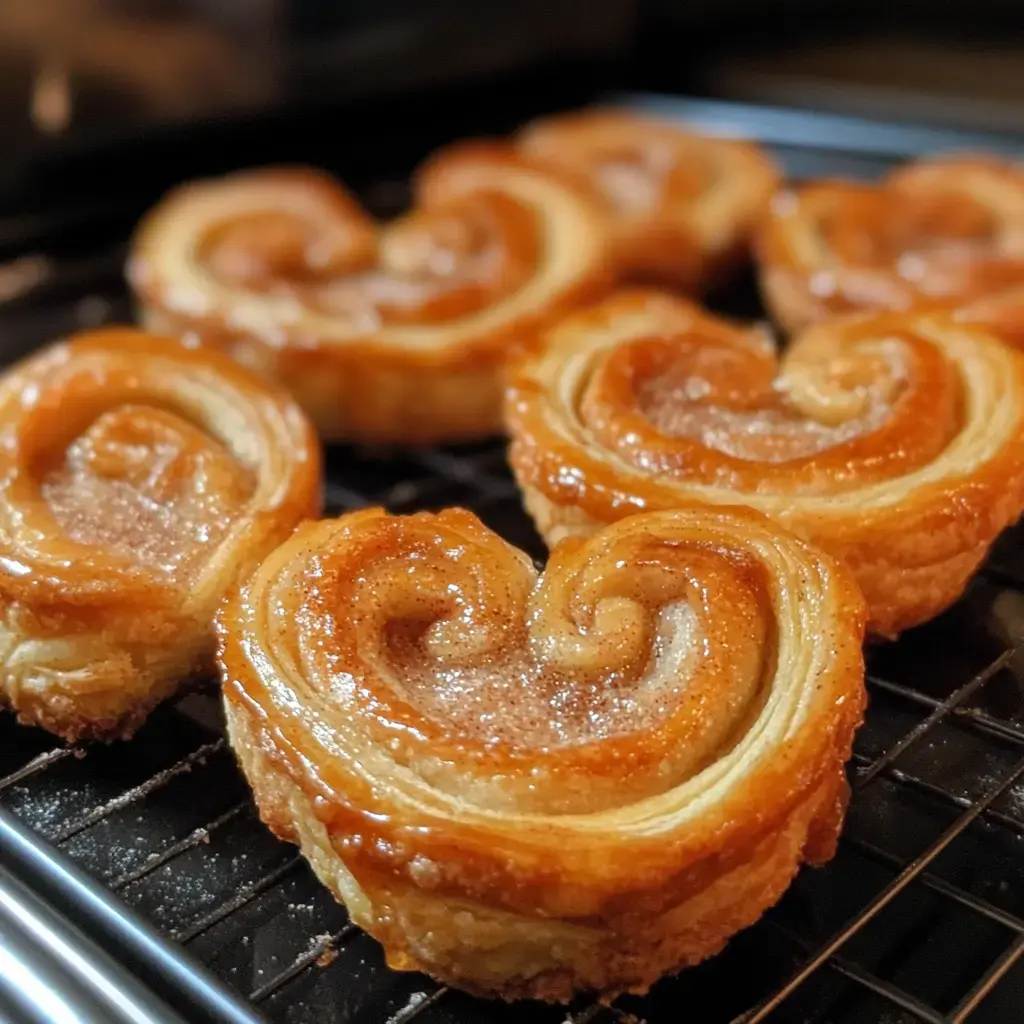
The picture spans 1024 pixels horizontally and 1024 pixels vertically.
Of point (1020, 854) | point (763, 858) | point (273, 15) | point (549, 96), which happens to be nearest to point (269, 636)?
point (763, 858)

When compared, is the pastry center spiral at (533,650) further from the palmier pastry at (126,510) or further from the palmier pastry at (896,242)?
the palmier pastry at (896,242)

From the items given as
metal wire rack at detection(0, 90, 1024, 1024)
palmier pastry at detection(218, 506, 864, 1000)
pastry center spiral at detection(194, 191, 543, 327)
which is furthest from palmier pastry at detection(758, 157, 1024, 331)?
palmier pastry at detection(218, 506, 864, 1000)

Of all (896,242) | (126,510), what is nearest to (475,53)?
(896,242)

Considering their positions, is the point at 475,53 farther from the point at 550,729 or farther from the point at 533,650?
the point at 550,729

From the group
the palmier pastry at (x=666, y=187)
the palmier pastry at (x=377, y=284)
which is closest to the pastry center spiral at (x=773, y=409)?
the palmier pastry at (x=377, y=284)

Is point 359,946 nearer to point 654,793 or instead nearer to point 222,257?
point 654,793
